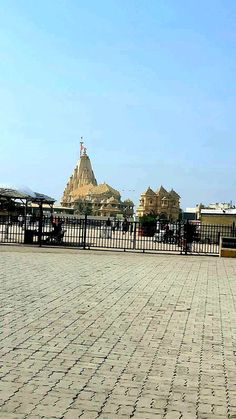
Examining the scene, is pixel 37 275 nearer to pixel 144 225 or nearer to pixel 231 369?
pixel 231 369

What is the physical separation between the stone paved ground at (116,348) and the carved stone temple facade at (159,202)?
119844 mm

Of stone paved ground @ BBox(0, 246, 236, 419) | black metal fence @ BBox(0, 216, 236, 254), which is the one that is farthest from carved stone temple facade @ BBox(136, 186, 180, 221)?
stone paved ground @ BBox(0, 246, 236, 419)

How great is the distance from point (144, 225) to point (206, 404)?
20663 millimetres

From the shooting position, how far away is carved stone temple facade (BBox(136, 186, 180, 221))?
13125 cm

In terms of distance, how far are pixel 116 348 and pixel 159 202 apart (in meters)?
128

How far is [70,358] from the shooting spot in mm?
5422

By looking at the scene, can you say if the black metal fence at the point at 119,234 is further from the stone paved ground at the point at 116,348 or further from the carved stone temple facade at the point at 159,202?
the carved stone temple facade at the point at 159,202

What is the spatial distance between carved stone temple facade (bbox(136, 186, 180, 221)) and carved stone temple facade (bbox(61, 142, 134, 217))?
6282 mm

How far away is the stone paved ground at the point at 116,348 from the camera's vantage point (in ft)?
13.8

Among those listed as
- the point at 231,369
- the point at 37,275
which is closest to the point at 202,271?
the point at 37,275

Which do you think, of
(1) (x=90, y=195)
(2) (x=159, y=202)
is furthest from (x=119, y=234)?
(1) (x=90, y=195)

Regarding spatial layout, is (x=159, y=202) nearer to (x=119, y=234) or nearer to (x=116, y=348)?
(x=119, y=234)

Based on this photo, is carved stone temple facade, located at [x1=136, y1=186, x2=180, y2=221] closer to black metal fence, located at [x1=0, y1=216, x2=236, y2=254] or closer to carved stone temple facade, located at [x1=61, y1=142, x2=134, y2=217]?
carved stone temple facade, located at [x1=61, y1=142, x2=134, y2=217]

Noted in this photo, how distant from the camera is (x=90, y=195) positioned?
477 feet
